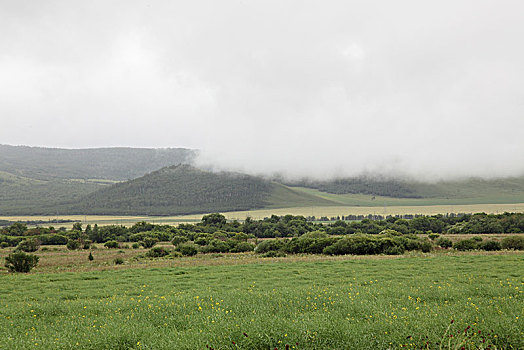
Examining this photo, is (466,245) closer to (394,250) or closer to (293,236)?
(394,250)

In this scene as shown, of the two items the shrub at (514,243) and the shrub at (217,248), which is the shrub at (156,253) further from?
the shrub at (514,243)

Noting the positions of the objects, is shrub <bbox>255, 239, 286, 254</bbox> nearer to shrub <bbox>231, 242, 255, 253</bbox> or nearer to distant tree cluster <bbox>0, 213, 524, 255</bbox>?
distant tree cluster <bbox>0, 213, 524, 255</bbox>

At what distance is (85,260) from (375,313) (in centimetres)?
3601

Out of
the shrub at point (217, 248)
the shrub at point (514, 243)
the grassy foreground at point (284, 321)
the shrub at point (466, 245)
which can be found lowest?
the shrub at point (217, 248)

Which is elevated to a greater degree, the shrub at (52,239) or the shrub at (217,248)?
the shrub at (217,248)

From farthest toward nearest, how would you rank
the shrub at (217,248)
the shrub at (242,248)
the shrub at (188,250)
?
the shrub at (242,248)
the shrub at (217,248)
the shrub at (188,250)

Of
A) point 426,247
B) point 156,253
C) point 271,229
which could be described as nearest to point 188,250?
point 156,253

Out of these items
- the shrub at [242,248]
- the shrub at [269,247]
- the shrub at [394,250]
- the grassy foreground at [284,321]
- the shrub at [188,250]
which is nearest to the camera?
the grassy foreground at [284,321]

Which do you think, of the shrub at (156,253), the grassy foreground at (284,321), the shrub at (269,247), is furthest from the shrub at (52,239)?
the grassy foreground at (284,321)

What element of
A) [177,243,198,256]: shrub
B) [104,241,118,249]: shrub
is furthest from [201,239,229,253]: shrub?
[104,241,118,249]: shrub

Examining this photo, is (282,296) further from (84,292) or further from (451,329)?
(84,292)

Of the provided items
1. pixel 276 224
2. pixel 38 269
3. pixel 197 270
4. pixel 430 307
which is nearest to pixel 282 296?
pixel 430 307

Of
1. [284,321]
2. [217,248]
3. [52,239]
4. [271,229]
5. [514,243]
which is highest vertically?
[284,321]

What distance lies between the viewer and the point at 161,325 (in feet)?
29.7
